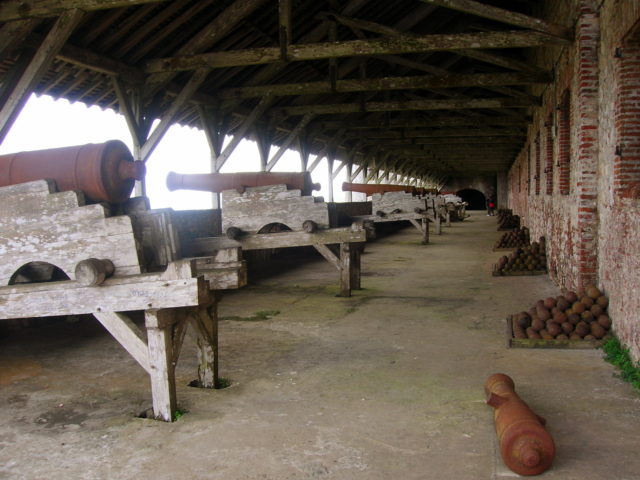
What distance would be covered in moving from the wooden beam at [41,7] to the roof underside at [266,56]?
17 millimetres

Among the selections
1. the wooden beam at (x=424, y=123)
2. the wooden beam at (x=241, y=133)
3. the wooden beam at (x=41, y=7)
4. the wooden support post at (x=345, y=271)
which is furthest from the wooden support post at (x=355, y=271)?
the wooden beam at (x=424, y=123)

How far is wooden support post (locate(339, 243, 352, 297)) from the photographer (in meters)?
8.14

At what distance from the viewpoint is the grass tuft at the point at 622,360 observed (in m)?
4.29

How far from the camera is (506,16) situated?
767 centimetres

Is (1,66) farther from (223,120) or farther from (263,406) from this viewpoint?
(263,406)

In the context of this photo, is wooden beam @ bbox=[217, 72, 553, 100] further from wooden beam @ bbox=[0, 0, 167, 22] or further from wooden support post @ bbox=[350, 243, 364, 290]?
wooden beam @ bbox=[0, 0, 167, 22]

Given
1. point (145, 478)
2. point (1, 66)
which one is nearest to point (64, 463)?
point (145, 478)

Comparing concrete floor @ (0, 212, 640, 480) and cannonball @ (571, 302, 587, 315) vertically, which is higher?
cannonball @ (571, 302, 587, 315)

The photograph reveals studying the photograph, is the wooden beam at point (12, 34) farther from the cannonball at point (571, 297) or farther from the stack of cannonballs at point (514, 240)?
the stack of cannonballs at point (514, 240)

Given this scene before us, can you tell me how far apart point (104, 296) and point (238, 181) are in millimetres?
4590

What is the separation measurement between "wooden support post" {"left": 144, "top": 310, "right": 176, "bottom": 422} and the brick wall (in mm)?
3468

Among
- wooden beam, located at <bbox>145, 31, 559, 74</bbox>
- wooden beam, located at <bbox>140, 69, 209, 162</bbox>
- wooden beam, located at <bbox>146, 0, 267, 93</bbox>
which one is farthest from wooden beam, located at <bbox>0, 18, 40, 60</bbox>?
wooden beam, located at <bbox>140, 69, 209, 162</bbox>

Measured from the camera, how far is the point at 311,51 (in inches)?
335

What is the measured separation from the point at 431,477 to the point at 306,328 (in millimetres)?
3494
